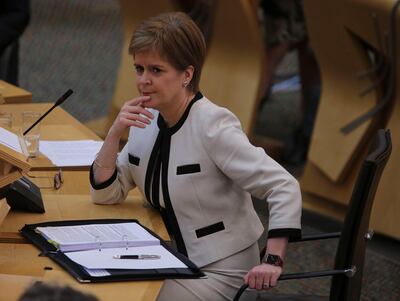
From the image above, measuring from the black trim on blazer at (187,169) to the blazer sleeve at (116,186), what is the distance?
0.24 meters

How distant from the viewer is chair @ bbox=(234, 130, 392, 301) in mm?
2301

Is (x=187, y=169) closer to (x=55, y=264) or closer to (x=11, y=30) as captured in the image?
(x=55, y=264)

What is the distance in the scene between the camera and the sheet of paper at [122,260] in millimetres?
2219

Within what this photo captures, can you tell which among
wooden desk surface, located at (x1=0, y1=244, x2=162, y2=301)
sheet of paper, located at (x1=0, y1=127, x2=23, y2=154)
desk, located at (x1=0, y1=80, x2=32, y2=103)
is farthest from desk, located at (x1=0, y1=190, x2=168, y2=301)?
desk, located at (x1=0, y1=80, x2=32, y2=103)

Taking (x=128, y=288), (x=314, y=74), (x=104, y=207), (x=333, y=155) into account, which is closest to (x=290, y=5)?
(x=314, y=74)

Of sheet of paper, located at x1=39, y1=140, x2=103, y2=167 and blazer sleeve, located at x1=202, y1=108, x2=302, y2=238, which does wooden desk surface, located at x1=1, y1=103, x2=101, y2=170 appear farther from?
blazer sleeve, located at x1=202, y1=108, x2=302, y2=238

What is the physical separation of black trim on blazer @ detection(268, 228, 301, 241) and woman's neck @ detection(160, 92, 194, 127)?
1.47ft

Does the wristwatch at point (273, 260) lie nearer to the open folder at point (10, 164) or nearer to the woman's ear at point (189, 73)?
the woman's ear at point (189, 73)

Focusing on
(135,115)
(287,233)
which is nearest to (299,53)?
(135,115)

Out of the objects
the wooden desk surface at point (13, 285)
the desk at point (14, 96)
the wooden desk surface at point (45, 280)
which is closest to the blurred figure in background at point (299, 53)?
the desk at point (14, 96)

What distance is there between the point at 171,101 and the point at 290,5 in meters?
3.52

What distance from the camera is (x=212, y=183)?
2572mm

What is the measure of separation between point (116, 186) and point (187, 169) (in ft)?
0.89

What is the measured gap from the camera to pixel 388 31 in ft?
14.1
